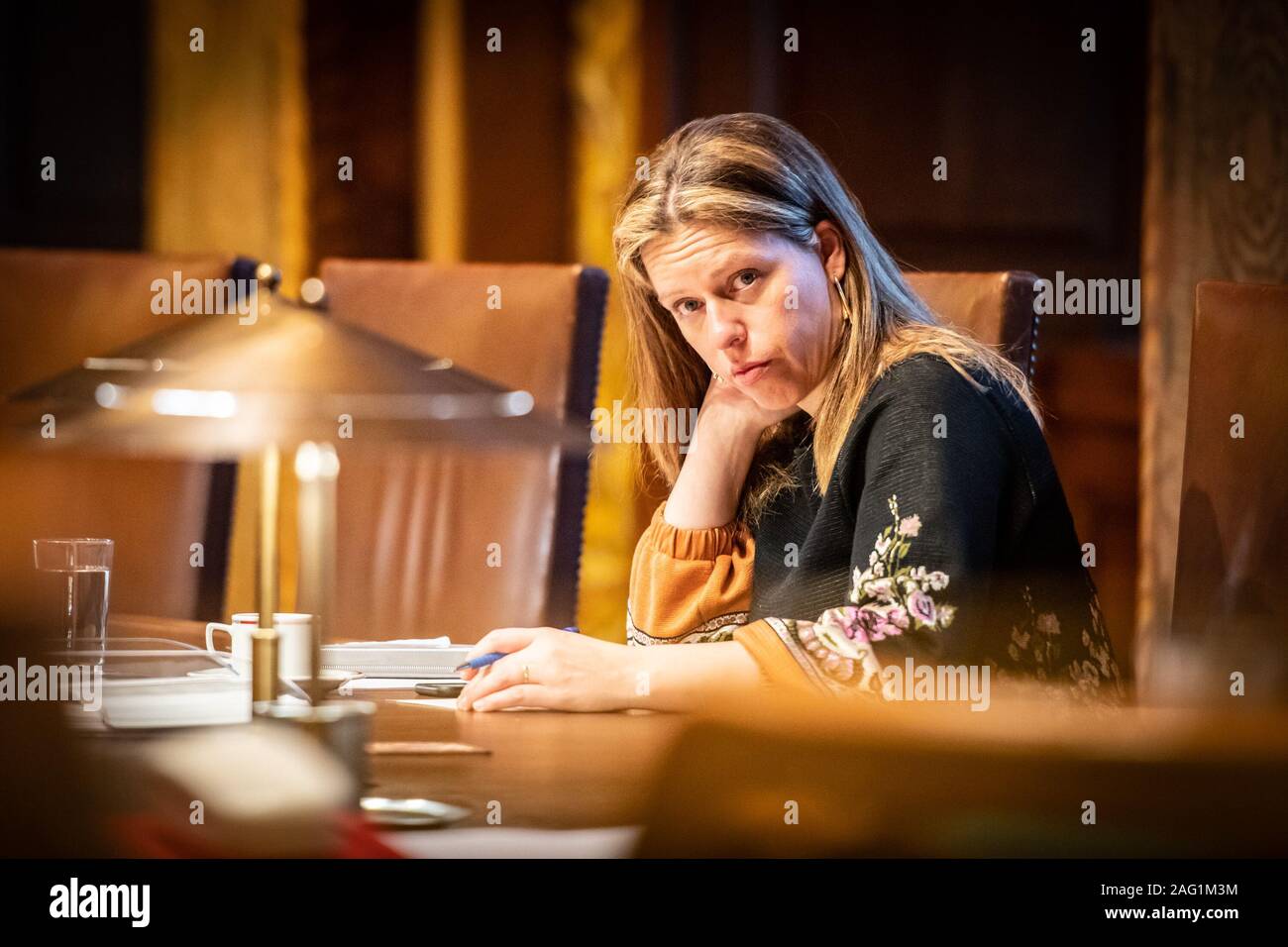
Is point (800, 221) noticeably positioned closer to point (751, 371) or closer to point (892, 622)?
point (751, 371)

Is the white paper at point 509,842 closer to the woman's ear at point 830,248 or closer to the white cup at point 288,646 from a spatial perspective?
the white cup at point 288,646

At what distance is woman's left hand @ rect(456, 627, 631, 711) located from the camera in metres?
1.15

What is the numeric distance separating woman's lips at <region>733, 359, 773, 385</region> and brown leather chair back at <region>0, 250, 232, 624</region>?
105cm

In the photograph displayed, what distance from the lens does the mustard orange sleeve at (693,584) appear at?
1.55 m

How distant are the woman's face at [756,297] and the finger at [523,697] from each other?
457 millimetres

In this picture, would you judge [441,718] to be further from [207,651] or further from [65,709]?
[65,709]

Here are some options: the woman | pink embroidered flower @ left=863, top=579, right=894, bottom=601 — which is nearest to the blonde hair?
the woman

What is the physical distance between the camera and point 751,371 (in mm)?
1477

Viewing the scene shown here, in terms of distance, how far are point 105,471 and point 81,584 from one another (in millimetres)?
911

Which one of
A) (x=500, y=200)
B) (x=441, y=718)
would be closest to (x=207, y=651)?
(x=441, y=718)

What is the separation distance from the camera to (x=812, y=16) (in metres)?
2.93

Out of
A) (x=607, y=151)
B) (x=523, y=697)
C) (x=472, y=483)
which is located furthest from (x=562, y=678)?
(x=607, y=151)

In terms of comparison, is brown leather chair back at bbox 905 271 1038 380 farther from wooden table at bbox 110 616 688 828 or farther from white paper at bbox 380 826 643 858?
white paper at bbox 380 826 643 858
